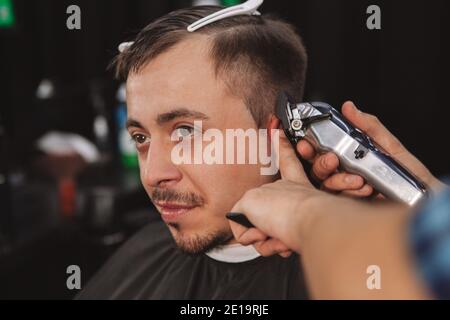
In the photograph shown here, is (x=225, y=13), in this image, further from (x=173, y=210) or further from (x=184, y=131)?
(x=173, y=210)

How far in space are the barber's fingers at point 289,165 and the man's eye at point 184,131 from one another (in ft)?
0.68

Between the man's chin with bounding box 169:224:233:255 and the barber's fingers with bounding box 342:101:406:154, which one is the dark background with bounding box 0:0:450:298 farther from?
the man's chin with bounding box 169:224:233:255

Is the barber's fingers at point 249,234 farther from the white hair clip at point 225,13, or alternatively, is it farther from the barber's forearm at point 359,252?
the white hair clip at point 225,13

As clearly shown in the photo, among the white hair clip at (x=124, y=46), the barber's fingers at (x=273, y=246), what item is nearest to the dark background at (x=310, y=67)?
the white hair clip at (x=124, y=46)

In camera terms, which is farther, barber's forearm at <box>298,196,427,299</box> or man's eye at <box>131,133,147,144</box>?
man's eye at <box>131,133,147,144</box>

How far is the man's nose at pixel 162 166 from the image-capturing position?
105 centimetres

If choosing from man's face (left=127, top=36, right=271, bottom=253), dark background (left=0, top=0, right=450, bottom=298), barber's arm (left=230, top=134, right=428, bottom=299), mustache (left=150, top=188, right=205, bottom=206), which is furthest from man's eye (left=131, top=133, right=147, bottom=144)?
barber's arm (left=230, top=134, right=428, bottom=299)

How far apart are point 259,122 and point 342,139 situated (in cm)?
23

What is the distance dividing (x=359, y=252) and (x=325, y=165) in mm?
465

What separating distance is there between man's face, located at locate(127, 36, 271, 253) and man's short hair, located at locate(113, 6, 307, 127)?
0.06 feet

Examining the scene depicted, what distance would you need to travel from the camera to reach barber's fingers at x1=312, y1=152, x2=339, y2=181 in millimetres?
855

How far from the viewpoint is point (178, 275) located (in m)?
1.23

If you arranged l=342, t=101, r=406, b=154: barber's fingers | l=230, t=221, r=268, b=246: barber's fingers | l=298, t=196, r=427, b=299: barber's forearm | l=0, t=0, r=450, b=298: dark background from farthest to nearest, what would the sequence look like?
l=0, t=0, r=450, b=298: dark background → l=342, t=101, r=406, b=154: barber's fingers → l=230, t=221, r=268, b=246: barber's fingers → l=298, t=196, r=427, b=299: barber's forearm
